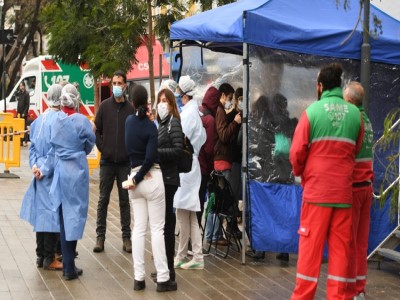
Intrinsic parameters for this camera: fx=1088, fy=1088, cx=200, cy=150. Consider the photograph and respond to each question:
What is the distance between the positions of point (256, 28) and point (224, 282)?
8.59ft

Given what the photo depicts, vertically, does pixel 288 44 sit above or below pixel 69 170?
above

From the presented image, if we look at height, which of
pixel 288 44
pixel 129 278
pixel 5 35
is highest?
pixel 5 35

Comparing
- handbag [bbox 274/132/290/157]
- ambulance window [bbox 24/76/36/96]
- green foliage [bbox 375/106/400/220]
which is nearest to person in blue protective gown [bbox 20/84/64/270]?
handbag [bbox 274/132/290/157]

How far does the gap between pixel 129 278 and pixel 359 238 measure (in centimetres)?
245

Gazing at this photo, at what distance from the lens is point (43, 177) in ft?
34.3

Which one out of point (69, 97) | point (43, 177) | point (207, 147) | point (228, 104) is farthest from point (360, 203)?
point (228, 104)

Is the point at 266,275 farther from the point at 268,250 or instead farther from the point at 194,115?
the point at 194,115

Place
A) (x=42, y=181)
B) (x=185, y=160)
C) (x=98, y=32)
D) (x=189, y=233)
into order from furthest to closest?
(x=98, y=32), (x=189, y=233), (x=42, y=181), (x=185, y=160)

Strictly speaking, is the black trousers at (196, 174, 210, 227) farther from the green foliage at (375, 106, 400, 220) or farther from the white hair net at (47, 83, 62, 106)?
the white hair net at (47, 83, 62, 106)

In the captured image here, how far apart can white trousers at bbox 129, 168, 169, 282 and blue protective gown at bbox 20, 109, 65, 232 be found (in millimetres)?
1044

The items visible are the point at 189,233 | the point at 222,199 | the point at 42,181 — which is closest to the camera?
the point at 42,181

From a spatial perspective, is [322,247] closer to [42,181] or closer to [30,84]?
[42,181]

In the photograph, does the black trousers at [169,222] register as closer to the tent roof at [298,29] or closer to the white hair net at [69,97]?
the white hair net at [69,97]

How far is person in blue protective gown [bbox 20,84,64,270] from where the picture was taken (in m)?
10.4
